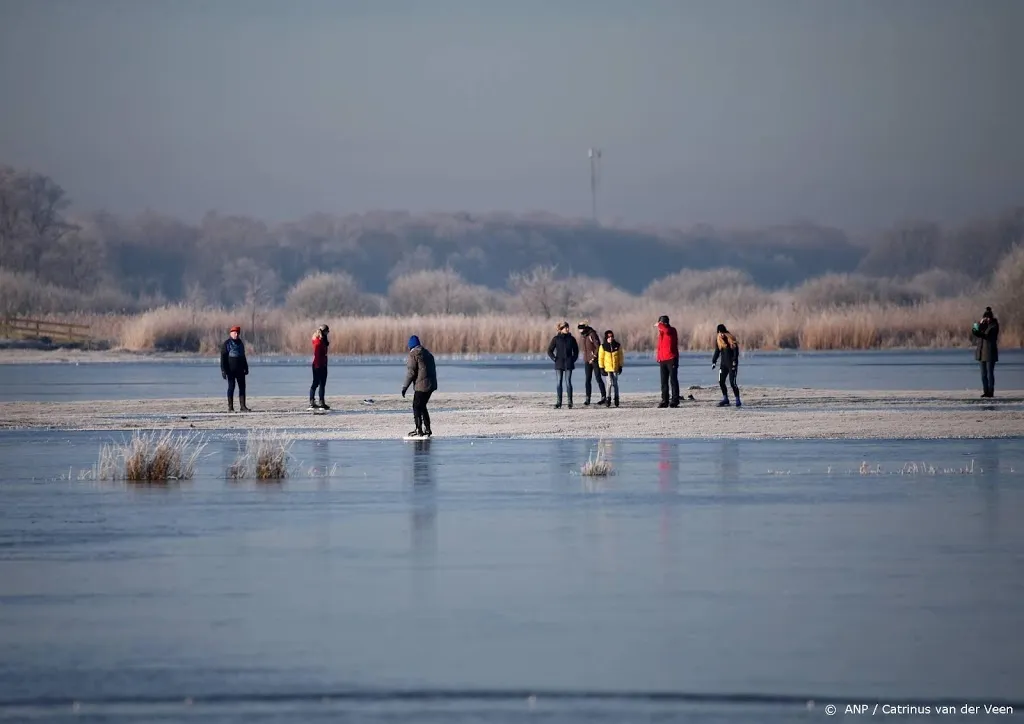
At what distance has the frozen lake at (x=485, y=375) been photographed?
135 feet

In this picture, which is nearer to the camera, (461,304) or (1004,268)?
(1004,268)

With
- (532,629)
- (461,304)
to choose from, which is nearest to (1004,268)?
(461,304)

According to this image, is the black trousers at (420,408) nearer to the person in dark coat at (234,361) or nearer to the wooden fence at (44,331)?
the person in dark coat at (234,361)

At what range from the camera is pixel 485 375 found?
163 ft

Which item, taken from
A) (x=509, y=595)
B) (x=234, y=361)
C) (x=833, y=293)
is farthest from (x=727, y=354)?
(x=833, y=293)

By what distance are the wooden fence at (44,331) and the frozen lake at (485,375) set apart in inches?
456

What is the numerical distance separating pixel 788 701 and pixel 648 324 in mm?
60775

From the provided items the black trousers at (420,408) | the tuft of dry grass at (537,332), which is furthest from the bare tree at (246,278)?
the black trousers at (420,408)

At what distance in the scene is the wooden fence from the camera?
73.9 metres

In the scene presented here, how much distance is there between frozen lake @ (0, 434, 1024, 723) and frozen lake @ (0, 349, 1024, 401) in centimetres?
2077

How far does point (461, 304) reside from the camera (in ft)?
370

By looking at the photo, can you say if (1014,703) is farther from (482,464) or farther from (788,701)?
(482,464)

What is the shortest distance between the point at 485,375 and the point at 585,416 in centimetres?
1915

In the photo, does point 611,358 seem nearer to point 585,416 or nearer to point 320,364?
point 585,416
